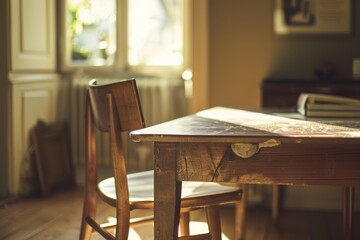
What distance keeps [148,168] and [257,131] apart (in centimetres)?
285

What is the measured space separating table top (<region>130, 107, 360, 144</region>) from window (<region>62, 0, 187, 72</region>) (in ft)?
8.51

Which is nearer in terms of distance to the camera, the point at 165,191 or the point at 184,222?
the point at 165,191

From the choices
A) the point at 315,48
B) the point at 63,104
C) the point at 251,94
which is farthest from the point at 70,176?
the point at 315,48

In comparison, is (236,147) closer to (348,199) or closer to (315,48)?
(348,199)

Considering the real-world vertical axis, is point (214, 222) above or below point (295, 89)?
below

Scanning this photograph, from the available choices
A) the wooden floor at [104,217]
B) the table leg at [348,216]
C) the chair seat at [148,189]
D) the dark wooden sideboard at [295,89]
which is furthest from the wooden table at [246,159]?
the dark wooden sideboard at [295,89]

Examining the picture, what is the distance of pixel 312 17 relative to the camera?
3.58 m

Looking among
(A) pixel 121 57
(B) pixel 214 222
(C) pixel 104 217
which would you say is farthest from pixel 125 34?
(B) pixel 214 222

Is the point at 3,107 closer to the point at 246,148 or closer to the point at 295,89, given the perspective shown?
the point at 295,89

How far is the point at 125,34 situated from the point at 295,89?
64.7 inches

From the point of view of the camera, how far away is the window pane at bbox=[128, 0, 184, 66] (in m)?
4.38

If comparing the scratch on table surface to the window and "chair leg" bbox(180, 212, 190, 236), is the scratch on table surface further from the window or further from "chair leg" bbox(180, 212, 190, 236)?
the window

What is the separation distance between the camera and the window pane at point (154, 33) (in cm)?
438

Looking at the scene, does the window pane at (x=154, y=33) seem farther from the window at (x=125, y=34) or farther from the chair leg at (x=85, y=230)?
the chair leg at (x=85, y=230)
